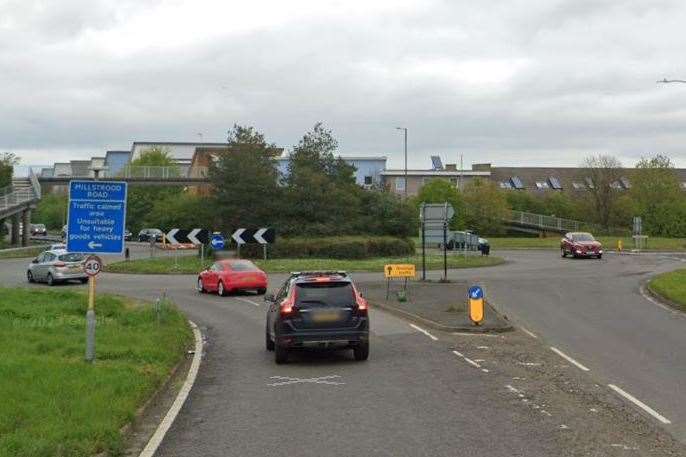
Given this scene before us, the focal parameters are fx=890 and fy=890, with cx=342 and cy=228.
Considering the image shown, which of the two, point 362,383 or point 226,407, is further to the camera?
point 362,383

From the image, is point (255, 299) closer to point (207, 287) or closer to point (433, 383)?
point (207, 287)

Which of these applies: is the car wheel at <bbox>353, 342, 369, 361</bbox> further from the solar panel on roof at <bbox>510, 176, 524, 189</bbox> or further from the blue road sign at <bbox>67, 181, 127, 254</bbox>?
the solar panel on roof at <bbox>510, 176, 524, 189</bbox>

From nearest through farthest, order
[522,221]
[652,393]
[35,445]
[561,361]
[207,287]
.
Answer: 1. [35,445]
2. [652,393]
3. [561,361]
4. [207,287]
5. [522,221]

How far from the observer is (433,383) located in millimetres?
12828

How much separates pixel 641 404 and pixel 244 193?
45199 mm

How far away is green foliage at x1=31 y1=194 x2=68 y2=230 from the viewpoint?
13025 centimetres

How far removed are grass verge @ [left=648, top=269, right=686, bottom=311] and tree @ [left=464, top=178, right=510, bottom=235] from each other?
4971 cm

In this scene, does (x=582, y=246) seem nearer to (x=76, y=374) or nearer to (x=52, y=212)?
(x=76, y=374)

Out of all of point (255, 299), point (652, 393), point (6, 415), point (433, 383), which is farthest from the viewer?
point (255, 299)

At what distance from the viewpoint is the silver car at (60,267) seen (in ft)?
125

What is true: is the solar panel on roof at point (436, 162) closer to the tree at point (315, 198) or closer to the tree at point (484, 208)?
the tree at point (484, 208)

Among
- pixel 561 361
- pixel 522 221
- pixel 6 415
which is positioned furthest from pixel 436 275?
pixel 522 221

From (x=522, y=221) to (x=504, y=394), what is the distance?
8184 centimetres

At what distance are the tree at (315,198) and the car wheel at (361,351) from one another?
130 ft
